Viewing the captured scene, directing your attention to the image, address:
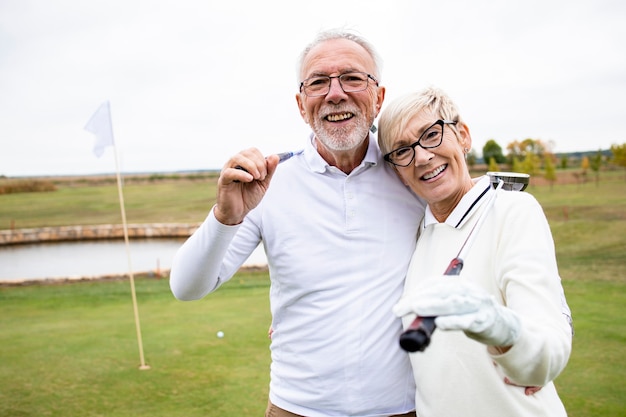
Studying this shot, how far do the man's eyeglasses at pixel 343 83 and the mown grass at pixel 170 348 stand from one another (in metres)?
2.98

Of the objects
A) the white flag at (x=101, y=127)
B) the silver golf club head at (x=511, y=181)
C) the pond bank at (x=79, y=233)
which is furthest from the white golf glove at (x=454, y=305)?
the pond bank at (x=79, y=233)

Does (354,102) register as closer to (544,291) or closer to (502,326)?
(544,291)

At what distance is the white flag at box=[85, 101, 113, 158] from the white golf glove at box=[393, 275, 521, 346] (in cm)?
616

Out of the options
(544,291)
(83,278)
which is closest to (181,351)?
(544,291)

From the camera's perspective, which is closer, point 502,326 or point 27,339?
point 502,326

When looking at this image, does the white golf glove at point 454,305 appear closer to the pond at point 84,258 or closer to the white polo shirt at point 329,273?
the white polo shirt at point 329,273

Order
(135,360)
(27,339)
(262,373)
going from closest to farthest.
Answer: (262,373) < (135,360) < (27,339)

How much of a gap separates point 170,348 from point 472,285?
537 cm

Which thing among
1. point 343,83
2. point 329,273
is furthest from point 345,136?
point 329,273

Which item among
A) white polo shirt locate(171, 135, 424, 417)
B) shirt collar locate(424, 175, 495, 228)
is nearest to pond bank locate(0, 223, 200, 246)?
white polo shirt locate(171, 135, 424, 417)

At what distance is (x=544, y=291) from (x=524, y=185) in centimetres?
73

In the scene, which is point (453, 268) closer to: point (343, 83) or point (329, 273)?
point (329, 273)

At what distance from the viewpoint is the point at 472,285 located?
1.05 meters

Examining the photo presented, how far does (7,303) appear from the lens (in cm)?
917
